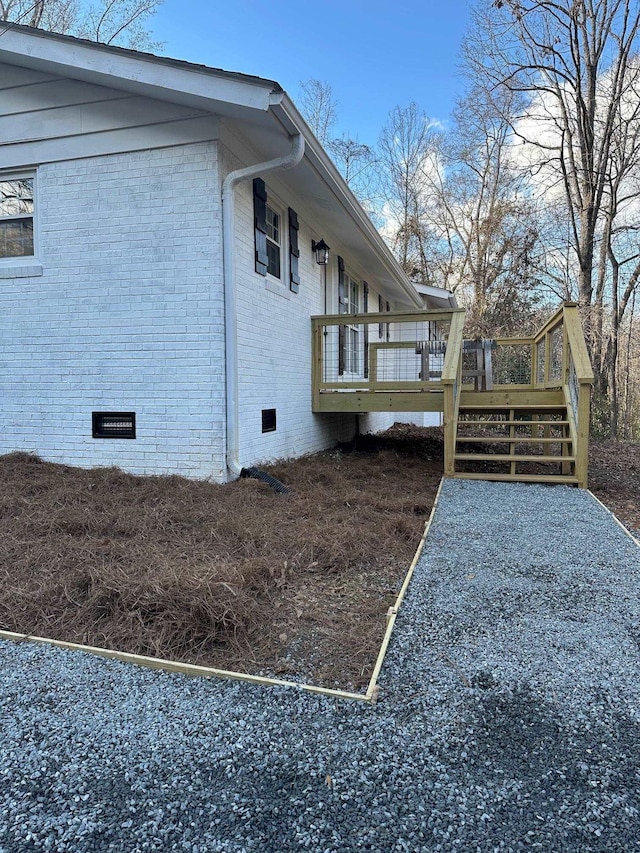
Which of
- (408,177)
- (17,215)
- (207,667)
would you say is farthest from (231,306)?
(408,177)

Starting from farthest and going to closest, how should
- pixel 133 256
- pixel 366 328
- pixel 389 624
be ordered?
pixel 366 328, pixel 133 256, pixel 389 624

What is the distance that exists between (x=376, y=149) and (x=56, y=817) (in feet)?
80.7

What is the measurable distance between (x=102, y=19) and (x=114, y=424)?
13968 mm

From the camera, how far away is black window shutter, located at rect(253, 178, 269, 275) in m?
5.69

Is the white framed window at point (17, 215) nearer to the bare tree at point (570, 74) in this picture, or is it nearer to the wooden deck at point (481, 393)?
the wooden deck at point (481, 393)

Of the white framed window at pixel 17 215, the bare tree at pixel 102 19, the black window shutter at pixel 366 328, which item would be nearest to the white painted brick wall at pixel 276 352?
the white framed window at pixel 17 215

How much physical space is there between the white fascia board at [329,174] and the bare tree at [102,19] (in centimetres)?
1017

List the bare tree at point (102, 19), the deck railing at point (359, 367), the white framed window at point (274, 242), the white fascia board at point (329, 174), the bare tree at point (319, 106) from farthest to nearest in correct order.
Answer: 1. the bare tree at point (319, 106)
2. the bare tree at point (102, 19)
3. the deck railing at point (359, 367)
4. the white framed window at point (274, 242)
5. the white fascia board at point (329, 174)

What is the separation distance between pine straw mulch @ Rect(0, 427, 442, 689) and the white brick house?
1.83 feet

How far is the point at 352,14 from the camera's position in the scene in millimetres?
15008

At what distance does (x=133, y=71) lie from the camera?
15.4 feet

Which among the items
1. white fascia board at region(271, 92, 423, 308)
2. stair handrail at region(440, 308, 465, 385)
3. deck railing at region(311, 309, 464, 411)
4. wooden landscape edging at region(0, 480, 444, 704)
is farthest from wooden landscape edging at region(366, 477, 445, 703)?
white fascia board at region(271, 92, 423, 308)

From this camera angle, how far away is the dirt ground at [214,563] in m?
2.25

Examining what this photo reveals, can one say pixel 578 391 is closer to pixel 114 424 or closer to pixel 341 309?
pixel 114 424
